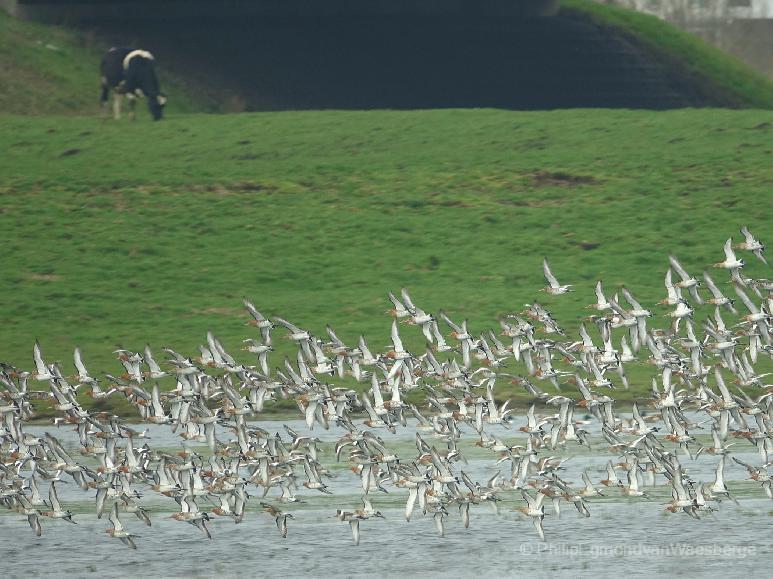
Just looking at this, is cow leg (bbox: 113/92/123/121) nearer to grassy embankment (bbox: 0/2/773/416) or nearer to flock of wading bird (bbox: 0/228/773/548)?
grassy embankment (bbox: 0/2/773/416)

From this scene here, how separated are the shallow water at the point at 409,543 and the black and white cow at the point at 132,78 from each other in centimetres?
3072

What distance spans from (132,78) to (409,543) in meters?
34.6

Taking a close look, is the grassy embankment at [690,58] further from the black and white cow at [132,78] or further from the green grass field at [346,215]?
the black and white cow at [132,78]

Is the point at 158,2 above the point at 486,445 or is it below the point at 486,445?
above

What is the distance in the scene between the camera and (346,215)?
42.8 m

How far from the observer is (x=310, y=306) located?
3631 centimetres

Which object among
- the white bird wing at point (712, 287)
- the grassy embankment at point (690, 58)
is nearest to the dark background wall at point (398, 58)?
the grassy embankment at point (690, 58)

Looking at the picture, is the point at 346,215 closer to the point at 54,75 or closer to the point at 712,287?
the point at 712,287

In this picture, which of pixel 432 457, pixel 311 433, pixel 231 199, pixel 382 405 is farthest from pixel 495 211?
pixel 432 457

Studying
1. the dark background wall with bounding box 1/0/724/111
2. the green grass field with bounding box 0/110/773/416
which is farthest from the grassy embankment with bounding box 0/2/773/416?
the dark background wall with bounding box 1/0/724/111

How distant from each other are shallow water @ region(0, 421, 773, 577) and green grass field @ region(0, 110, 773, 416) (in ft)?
23.3

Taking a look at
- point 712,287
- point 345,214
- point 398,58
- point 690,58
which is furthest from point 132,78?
point 712,287

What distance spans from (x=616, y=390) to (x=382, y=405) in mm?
6931

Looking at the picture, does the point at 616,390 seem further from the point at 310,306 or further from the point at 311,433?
the point at 310,306
